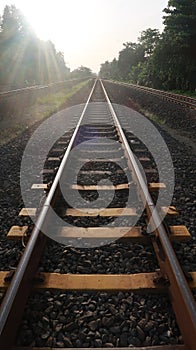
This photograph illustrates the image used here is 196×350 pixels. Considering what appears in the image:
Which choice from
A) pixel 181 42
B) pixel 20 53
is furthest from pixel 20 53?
pixel 181 42

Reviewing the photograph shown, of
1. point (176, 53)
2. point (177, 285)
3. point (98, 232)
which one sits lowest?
point (98, 232)

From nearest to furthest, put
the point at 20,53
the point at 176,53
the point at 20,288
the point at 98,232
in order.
→ 1. the point at 20,288
2. the point at 98,232
3. the point at 176,53
4. the point at 20,53

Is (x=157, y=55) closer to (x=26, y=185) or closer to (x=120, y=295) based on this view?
(x=26, y=185)

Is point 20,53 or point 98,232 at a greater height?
point 20,53

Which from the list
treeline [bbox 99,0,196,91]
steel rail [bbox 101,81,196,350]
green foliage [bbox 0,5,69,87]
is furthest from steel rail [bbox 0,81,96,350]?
green foliage [bbox 0,5,69,87]

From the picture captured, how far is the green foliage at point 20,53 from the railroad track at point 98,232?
43.1m

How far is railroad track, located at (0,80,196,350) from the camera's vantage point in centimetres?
187

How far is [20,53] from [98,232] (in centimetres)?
5666

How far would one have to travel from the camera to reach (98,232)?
283 cm

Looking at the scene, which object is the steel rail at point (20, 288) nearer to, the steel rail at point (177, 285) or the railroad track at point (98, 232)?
the railroad track at point (98, 232)

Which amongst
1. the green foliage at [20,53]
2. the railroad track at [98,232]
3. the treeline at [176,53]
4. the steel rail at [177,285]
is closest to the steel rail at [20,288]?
the railroad track at [98,232]

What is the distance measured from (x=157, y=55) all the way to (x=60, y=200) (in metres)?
29.0

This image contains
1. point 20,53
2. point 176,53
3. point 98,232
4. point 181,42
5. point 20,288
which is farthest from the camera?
point 20,53

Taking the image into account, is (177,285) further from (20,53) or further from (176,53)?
(20,53)
